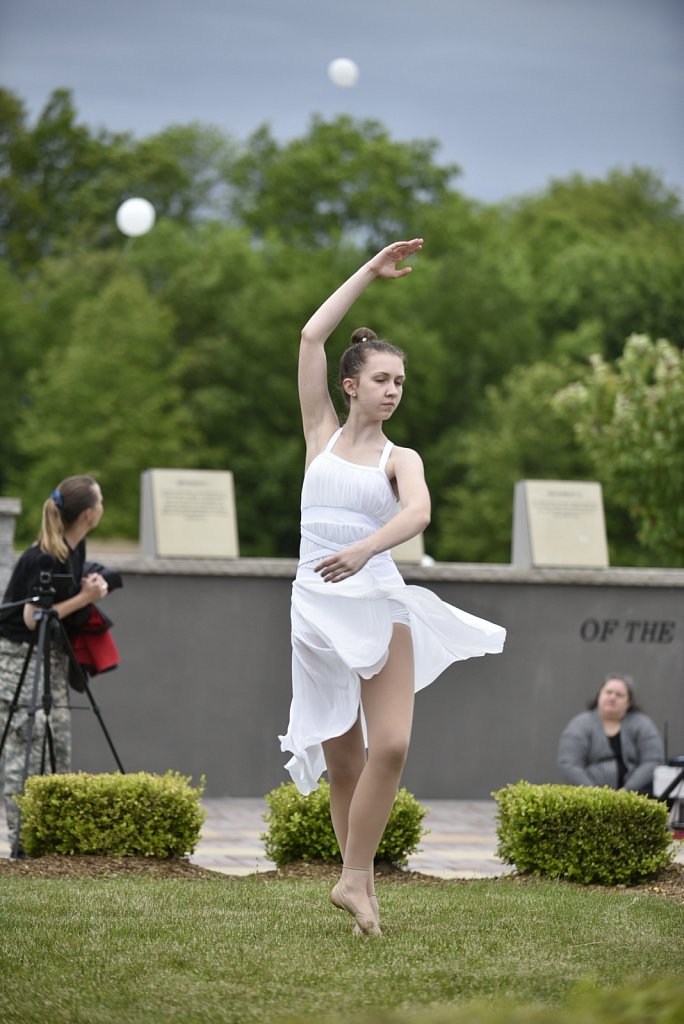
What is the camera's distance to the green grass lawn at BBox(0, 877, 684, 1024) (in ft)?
12.9

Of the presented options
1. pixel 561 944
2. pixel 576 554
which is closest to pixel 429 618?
pixel 561 944

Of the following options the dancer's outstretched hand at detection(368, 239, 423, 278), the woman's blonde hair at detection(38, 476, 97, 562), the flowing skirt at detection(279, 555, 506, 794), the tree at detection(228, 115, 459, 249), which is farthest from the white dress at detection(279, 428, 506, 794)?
the tree at detection(228, 115, 459, 249)

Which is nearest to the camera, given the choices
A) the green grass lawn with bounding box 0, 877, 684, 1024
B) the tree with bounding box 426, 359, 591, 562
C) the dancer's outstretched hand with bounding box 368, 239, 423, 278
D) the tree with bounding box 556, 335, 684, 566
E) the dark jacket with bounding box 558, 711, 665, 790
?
the green grass lawn with bounding box 0, 877, 684, 1024

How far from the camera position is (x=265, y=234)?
48031 mm

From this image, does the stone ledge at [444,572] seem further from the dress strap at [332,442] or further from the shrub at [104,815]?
the dress strap at [332,442]

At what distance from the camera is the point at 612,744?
9.67m

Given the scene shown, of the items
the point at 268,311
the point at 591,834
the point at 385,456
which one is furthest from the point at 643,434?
the point at 268,311

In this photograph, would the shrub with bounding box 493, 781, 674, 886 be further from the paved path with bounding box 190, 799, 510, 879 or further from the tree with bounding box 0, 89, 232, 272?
the tree with bounding box 0, 89, 232, 272

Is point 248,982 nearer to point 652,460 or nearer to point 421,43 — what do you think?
point 652,460

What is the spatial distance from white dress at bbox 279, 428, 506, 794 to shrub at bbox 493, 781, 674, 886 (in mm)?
1773

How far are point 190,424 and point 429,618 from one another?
35.6 meters

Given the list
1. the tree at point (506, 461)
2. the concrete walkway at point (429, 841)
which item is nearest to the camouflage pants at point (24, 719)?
the concrete walkway at point (429, 841)

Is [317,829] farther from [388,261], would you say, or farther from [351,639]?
[388,261]

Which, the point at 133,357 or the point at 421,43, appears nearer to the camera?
the point at 133,357
